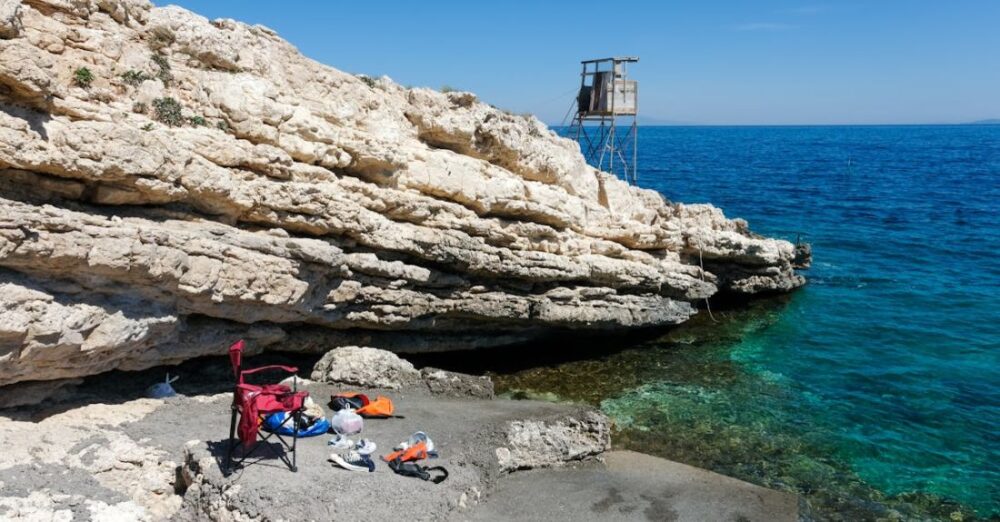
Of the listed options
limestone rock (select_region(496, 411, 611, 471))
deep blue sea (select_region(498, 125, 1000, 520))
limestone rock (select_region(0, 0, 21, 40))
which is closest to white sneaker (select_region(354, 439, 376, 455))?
limestone rock (select_region(496, 411, 611, 471))

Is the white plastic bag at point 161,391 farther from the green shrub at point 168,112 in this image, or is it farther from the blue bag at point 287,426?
the green shrub at point 168,112

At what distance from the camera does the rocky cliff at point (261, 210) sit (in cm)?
1293

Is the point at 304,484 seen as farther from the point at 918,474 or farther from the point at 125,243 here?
the point at 918,474

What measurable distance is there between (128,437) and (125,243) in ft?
12.6

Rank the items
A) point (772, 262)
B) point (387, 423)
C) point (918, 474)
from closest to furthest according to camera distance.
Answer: point (387, 423) → point (918, 474) → point (772, 262)

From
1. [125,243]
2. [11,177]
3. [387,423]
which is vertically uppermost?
[11,177]

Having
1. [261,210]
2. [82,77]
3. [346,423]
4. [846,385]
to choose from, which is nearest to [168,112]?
[82,77]

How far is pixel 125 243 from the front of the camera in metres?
13.3

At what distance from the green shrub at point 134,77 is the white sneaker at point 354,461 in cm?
1009

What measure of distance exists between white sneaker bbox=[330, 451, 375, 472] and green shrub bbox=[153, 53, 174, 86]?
1035 cm

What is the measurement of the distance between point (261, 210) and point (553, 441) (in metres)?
9.16

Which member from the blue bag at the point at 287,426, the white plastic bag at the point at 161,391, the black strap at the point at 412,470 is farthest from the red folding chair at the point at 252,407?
the white plastic bag at the point at 161,391

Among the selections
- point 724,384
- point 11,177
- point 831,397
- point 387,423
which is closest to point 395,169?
point 387,423

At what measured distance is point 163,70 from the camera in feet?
54.6
